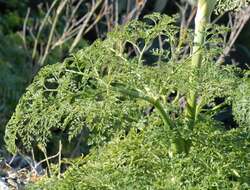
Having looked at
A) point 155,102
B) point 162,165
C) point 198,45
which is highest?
point 198,45

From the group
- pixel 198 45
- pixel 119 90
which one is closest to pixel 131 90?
pixel 119 90

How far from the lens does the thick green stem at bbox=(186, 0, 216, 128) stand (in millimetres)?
1949

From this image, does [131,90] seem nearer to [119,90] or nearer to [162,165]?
[119,90]

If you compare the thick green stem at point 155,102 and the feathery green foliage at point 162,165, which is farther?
the thick green stem at point 155,102

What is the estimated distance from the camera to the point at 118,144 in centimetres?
199

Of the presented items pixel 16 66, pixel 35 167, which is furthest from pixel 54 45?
pixel 35 167

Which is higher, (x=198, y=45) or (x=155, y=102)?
(x=198, y=45)

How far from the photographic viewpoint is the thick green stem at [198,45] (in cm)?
195

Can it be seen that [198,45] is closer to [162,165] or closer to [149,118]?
[149,118]

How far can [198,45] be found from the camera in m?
1.95

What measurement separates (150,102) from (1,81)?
3.05 m

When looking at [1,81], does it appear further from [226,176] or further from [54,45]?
[226,176]

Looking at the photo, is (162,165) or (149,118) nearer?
(162,165)

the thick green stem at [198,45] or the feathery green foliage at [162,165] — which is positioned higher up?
the thick green stem at [198,45]
